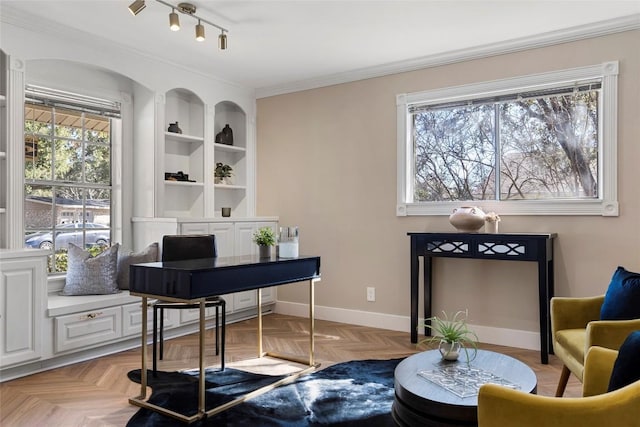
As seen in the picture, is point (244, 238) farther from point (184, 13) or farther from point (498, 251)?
point (498, 251)

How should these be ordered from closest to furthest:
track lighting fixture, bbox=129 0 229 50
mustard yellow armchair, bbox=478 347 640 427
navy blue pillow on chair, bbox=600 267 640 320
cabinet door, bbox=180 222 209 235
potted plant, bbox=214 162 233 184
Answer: mustard yellow armchair, bbox=478 347 640 427 → navy blue pillow on chair, bbox=600 267 640 320 → track lighting fixture, bbox=129 0 229 50 → cabinet door, bbox=180 222 209 235 → potted plant, bbox=214 162 233 184

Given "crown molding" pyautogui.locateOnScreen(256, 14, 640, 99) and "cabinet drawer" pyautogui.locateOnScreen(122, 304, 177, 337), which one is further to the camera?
"cabinet drawer" pyautogui.locateOnScreen(122, 304, 177, 337)

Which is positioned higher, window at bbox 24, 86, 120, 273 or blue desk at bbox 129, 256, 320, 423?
window at bbox 24, 86, 120, 273

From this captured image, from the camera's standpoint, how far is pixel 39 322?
130 inches

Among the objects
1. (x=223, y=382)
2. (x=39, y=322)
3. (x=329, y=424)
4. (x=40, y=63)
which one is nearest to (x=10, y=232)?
(x=39, y=322)

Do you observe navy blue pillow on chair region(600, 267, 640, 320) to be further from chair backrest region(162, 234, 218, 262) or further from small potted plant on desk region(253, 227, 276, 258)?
chair backrest region(162, 234, 218, 262)

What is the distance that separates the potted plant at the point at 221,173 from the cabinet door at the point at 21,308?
7.46 ft

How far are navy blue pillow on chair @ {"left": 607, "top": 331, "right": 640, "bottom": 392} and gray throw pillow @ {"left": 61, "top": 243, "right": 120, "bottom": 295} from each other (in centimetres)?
364

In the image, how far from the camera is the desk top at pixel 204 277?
2576mm

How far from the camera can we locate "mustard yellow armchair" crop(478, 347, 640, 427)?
134 cm

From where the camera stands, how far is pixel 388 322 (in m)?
4.69

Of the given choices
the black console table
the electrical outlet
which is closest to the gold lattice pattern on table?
the black console table

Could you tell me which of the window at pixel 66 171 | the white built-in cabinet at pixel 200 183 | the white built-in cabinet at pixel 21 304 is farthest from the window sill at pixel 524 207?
the white built-in cabinet at pixel 21 304

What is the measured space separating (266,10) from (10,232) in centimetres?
247
